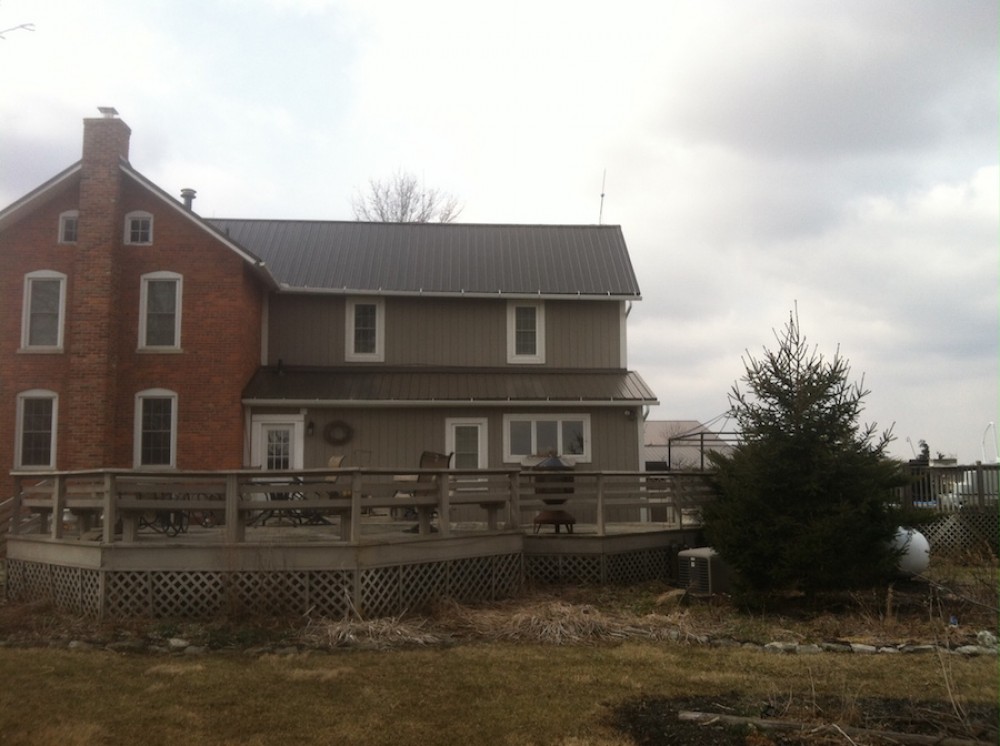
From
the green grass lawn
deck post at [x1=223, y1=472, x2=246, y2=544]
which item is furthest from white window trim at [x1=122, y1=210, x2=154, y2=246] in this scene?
the green grass lawn

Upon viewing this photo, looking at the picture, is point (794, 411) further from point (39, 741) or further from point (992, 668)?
point (39, 741)

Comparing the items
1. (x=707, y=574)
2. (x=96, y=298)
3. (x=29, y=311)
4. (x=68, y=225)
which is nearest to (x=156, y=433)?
(x=96, y=298)

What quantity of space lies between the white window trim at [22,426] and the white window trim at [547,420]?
8.45 metres

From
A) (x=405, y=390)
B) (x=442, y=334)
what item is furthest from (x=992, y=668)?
(x=442, y=334)

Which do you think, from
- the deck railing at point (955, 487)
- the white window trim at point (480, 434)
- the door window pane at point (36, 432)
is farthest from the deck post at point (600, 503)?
the door window pane at point (36, 432)

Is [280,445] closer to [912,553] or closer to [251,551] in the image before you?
[251,551]

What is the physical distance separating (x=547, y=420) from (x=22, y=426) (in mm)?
9973

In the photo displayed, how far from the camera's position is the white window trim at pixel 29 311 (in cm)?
1672

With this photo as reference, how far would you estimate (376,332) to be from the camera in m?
18.9

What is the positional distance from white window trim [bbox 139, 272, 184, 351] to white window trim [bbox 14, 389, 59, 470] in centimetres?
188

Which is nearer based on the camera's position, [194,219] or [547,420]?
[194,219]

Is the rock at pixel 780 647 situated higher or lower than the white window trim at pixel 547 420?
lower

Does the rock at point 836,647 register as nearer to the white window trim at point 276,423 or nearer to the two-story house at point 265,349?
the two-story house at point 265,349

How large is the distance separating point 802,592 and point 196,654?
6.63 meters
